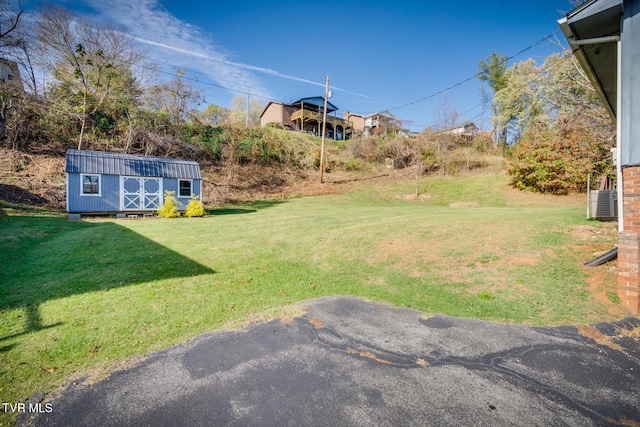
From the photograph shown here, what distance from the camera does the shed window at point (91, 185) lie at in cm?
1587

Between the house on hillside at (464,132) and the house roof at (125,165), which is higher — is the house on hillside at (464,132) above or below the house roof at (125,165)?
above

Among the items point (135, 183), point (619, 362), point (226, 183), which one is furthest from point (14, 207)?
point (619, 362)

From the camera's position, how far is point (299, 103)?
1734 inches

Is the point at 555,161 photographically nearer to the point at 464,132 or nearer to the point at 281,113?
the point at 464,132

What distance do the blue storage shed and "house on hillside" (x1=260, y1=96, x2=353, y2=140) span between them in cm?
2599

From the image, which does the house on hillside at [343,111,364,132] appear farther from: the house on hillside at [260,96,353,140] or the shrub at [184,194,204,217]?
the shrub at [184,194,204,217]

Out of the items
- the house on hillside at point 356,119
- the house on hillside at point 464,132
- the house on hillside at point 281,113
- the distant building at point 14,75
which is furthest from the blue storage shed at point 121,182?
the house on hillside at point 356,119

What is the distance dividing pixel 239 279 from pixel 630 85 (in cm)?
768

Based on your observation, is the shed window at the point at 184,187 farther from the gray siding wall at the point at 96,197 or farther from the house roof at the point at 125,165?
the gray siding wall at the point at 96,197

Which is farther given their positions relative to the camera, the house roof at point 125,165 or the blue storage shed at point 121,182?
the house roof at point 125,165

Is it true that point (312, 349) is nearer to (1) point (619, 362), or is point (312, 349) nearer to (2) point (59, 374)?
(2) point (59, 374)

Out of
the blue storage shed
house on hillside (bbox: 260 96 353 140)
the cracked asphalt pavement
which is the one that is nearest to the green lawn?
the cracked asphalt pavement

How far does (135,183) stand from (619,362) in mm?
19922

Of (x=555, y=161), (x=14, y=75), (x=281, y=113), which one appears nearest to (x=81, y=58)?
(x=14, y=75)
